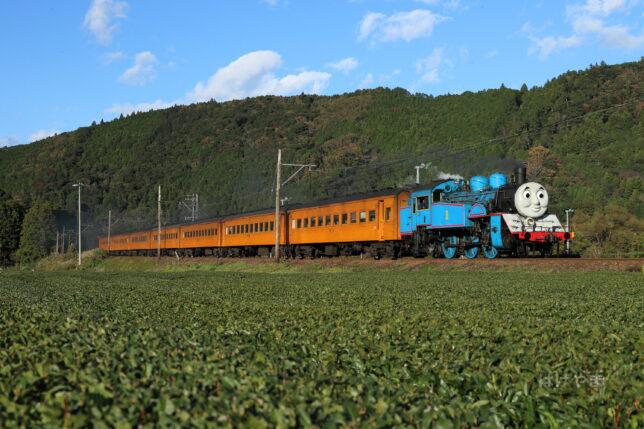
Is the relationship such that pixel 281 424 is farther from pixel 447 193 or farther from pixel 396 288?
pixel 447 193

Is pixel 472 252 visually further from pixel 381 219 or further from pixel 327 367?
pixel 327 367

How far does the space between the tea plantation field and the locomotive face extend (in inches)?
834

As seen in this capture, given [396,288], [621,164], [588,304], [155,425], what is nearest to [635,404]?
[155,425]

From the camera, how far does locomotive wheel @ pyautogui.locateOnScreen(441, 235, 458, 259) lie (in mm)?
38688

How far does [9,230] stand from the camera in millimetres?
161875

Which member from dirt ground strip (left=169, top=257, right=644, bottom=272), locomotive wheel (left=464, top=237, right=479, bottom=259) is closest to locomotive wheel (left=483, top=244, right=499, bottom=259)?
locomotive wheel (left=464, top=237, right=479, bottom=259)

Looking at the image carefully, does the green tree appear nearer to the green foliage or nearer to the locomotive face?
the green foliage

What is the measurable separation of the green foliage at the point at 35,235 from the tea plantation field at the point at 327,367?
14969cm

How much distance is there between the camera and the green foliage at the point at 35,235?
6014 inches

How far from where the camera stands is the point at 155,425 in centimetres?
471

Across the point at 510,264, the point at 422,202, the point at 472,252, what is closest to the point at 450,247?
the point at 472,252

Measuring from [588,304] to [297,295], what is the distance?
689 cm

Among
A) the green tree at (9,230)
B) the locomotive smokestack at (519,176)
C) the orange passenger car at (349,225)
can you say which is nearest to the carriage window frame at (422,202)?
the orange passenger car at (349,225)

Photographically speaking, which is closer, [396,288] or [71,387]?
[71,387]
